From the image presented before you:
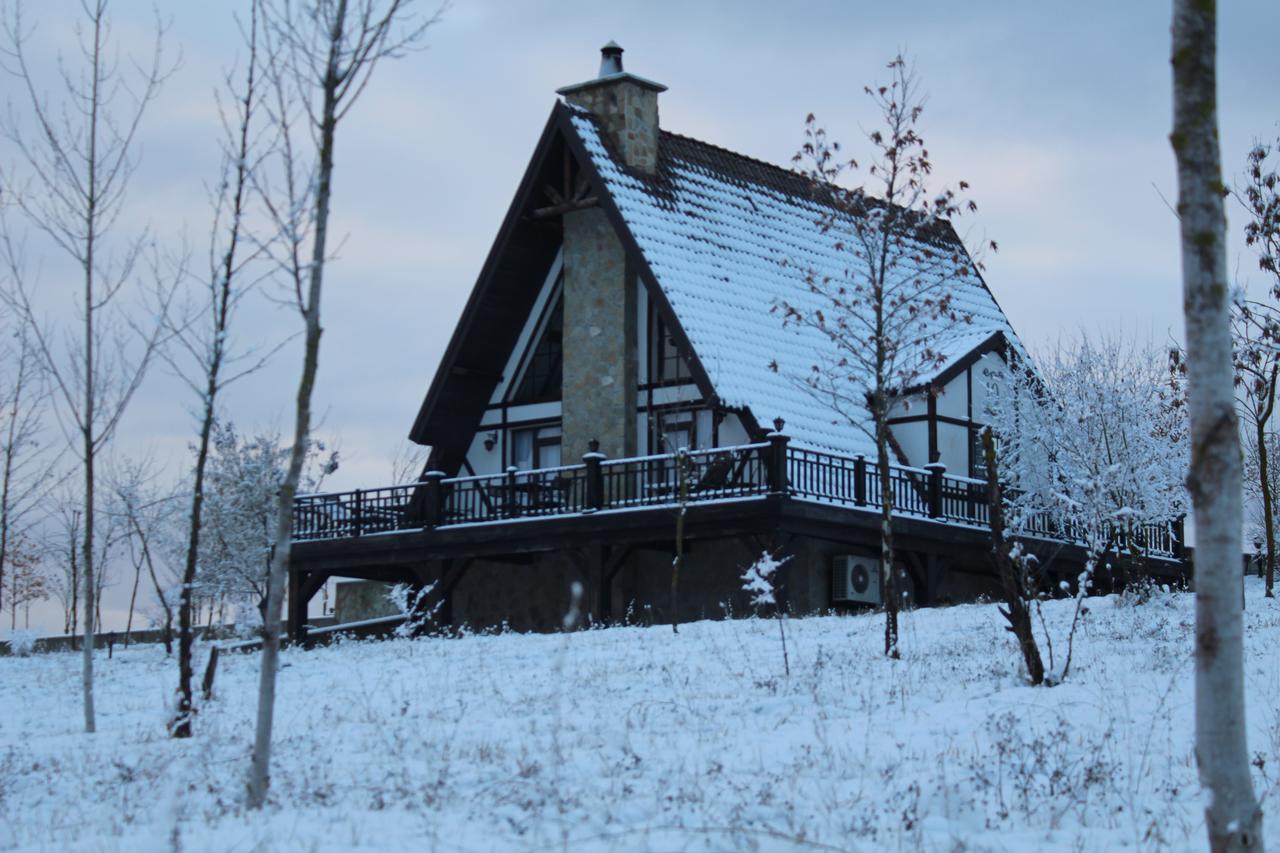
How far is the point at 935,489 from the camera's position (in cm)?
2950

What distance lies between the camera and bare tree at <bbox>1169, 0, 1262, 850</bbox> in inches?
291

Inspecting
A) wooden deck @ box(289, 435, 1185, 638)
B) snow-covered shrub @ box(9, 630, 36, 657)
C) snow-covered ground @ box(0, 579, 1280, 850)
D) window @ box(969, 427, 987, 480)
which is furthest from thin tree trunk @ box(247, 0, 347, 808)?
snow-covered shrub @ box(9, 630, 36, 657)

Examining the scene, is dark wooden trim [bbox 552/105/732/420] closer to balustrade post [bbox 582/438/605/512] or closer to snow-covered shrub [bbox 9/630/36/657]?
balustrade post [bbox 582/438/605/512]

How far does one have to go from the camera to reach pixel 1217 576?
7473mm

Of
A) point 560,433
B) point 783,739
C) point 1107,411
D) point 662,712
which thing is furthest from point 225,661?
point 1107,411

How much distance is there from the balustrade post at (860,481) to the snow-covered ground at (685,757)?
30.4 ft

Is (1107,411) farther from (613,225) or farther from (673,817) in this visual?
(673,817)

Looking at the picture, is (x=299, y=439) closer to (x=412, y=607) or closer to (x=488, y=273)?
(x=412, y=607)

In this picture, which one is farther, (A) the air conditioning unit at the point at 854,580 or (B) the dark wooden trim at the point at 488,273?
(B) the dark wooden trim at the point at 488,273

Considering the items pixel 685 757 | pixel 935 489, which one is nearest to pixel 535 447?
pixel 935 489

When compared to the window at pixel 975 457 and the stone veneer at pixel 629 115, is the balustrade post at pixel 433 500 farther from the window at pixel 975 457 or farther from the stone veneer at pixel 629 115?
the window at pixel 975 457

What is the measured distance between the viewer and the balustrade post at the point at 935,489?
29375 millimetres

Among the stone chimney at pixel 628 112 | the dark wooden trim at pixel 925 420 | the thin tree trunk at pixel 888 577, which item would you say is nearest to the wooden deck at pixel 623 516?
the dark wooden trim at pixel 925 420

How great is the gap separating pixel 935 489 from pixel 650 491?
17.6 ft
